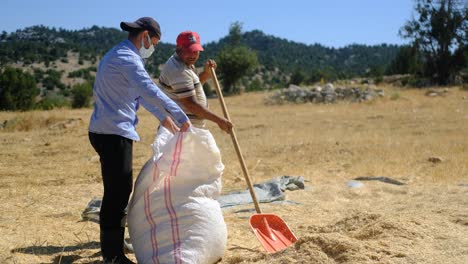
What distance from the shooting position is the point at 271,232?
3410mm

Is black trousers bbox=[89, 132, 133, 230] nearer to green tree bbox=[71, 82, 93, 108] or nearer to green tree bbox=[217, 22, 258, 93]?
green tree bbox=[71, 82, 93, 108]

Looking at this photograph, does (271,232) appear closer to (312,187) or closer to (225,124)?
(225,124)

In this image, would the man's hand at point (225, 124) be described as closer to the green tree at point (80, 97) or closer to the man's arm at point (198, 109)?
the man's arm at point (198, 109)

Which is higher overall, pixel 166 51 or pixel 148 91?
pixel 166 51

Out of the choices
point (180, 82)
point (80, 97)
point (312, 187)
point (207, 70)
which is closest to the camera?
point (180, 82)

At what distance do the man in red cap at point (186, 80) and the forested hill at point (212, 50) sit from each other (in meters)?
35.6

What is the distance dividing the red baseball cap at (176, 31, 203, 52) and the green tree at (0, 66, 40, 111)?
2263cm

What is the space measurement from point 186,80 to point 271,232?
1149 millimetres

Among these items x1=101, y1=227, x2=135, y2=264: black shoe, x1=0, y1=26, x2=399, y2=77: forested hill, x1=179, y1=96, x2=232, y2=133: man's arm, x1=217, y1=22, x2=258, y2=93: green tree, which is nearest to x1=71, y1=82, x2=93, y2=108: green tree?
x1=217, y1=22, x2=258, y2=93: green tree

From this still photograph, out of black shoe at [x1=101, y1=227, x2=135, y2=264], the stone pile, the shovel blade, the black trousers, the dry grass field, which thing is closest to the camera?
the black trousers

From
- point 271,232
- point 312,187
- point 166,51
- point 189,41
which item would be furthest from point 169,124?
point 166,51

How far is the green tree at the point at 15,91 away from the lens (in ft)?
79.8

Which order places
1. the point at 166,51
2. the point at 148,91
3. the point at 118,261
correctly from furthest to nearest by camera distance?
the point at 166,51
the point at 118,261
the point at 148,91

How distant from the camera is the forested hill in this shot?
50.1 meters
